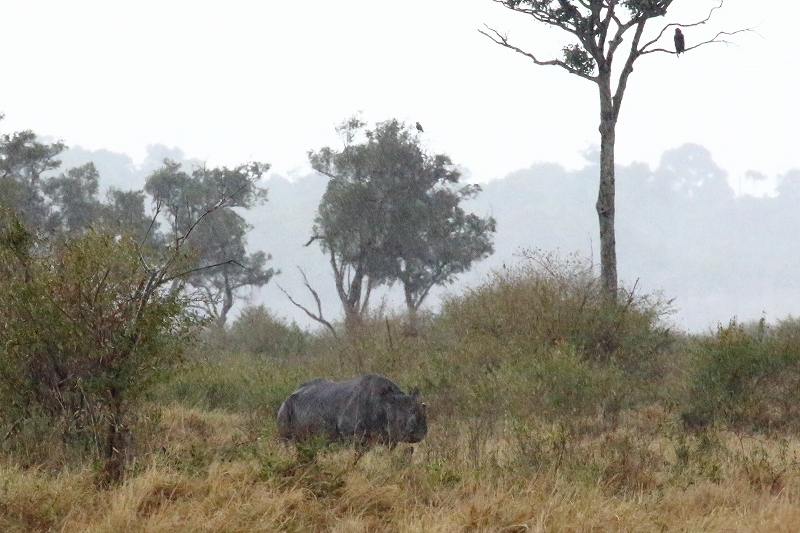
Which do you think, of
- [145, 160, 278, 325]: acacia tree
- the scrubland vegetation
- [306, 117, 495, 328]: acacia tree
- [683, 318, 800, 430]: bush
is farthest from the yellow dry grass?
[145, 160, 278, 325]: acacia tree

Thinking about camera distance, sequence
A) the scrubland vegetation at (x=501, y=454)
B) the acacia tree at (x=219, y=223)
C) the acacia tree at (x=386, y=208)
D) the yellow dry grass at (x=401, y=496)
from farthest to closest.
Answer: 1. the acacia tree at (x=219, y=223)
2. the acacia tree at (x=386, y=208)
3. the scrubland vegetation at (x=501, y=454)
4. the yellow dry grass at (x=401, y=496)

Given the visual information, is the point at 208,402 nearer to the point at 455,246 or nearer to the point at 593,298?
the point at 593,298

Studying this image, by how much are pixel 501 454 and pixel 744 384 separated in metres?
6.18

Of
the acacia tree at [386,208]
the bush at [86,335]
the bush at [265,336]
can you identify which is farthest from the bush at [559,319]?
the acacia tree at [386,208]

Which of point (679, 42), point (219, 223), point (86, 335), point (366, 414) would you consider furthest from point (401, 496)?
point (219, 223)

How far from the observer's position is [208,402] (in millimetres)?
17797

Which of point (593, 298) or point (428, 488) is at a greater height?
point (593, 298)

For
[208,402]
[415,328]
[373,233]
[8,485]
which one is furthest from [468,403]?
[373,233]

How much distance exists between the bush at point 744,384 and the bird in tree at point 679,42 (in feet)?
39.9

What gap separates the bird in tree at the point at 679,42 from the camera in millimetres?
25562

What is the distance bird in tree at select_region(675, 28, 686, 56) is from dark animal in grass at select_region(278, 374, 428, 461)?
55.8 ft

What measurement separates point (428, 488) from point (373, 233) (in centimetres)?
3706

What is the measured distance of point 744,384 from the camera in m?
15.4

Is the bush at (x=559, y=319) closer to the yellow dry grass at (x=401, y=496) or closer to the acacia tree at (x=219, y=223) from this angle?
the yellow dry grass at (x=401, y=496)
